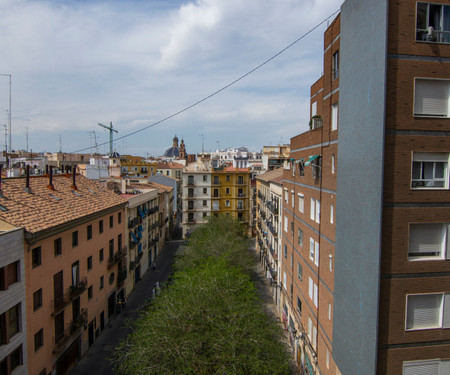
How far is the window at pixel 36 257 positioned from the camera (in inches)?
709

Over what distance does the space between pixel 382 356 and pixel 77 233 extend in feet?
65.3

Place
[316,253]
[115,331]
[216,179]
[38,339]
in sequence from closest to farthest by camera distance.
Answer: [38,339] → [316,253] → [115,331] → [216,179]

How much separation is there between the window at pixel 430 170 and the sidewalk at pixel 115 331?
17364mm

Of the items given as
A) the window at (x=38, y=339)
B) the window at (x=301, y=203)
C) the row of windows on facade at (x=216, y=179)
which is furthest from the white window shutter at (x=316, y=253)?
the row of windows on facade at (x=216, y=179)

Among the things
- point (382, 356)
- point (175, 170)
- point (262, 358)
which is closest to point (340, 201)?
point (382, 356)

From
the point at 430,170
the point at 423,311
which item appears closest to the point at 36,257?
the point at 423,311

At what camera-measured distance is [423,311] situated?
12055 mm

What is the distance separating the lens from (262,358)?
15.9 m

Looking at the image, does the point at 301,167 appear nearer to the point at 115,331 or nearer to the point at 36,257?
the point at 36,257

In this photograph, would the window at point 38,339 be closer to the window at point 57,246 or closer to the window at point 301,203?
the window at point 57,246

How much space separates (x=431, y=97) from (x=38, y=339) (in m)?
22.3

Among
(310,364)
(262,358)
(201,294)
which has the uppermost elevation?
(201,294)

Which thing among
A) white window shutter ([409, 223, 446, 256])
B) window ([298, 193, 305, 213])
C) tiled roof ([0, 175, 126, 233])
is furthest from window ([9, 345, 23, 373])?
white window shutter ([409, 223, 446, 256])

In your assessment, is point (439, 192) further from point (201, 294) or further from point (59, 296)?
point (59, 296)
